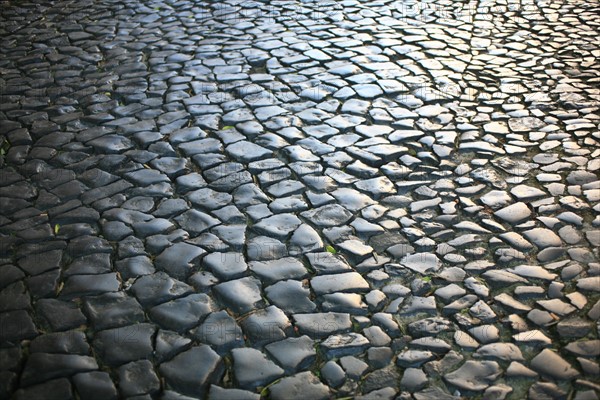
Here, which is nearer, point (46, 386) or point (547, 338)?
point (46, 386)

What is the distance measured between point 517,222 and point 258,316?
73.3 inches

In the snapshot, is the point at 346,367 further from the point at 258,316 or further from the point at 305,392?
the point at 258,316

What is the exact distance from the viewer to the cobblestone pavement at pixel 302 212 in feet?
10.8

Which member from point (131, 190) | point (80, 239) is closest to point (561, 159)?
point (131, 190)

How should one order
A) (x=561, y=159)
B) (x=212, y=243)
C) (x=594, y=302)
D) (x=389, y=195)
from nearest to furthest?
(x=594, y=302), (x=212, y=243), (x=389, y=195), (x=561, y=159)

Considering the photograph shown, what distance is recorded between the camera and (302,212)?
177 inches

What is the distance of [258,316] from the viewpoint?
3.59 meters

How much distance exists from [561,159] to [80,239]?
3514 millimetres

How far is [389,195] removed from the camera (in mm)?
4672

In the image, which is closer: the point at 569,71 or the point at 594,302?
the point at 594,302

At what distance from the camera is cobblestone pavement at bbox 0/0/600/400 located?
129 inches

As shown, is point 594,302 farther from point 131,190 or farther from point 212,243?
point 131,190

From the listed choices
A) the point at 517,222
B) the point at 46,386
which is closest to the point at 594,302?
the point at 517,222

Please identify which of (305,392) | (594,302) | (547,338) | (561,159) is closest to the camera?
(305,392)
